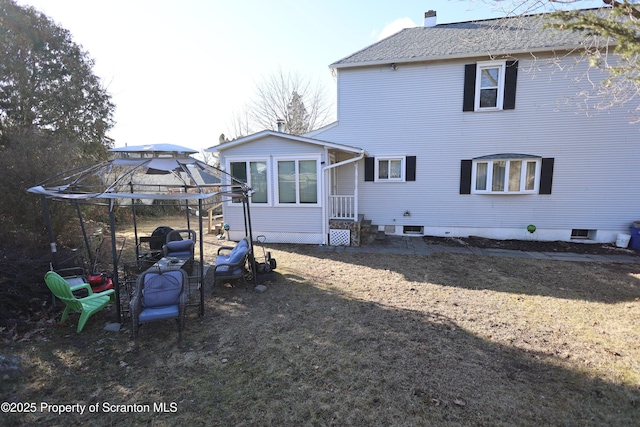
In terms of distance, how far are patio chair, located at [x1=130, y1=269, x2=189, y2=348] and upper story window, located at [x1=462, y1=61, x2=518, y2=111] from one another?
403 inches

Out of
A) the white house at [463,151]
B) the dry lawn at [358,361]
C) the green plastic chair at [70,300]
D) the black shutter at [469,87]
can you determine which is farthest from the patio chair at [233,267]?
the black shutter at [469,87]

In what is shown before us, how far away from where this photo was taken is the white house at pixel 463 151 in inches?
367

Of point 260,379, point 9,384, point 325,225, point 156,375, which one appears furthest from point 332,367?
point 325,225

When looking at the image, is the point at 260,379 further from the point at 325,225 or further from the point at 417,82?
the point at 417,82

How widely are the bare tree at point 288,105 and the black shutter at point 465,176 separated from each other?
16.8 metres

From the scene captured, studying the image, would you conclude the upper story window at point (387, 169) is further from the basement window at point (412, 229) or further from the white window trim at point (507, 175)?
the white window trim at point (507, 175)

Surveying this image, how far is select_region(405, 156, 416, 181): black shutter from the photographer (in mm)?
10461

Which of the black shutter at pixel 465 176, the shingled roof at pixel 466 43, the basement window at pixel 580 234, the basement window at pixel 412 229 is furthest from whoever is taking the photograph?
the basement window at pixel 412 229

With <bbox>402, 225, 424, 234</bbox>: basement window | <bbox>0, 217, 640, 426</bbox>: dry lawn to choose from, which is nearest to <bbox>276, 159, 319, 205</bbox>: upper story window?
<bbox>402, 225, 424, 234</bbox>: basement window

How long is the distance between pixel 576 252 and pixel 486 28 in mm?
8248

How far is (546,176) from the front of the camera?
9.73 m

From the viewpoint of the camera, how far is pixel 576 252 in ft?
28.9

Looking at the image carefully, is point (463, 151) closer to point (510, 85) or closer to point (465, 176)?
point (465, 176)

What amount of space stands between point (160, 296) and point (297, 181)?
5859 mm
